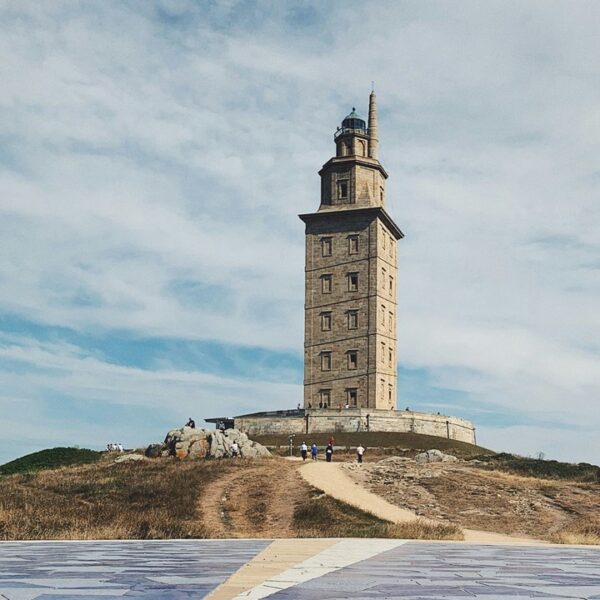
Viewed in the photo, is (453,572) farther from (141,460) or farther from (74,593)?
(141,460)

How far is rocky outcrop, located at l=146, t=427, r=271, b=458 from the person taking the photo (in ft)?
147

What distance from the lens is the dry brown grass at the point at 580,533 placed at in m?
22.4

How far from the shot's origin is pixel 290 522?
2759 centimetres

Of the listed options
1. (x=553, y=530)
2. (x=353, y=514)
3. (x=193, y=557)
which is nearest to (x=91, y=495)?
(x=353, y=514)

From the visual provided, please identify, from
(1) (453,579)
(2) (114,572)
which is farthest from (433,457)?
(2) (114,572)

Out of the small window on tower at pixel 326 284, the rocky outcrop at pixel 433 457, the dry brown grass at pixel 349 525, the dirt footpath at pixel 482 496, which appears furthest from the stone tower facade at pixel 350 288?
the dry brown grass at pixel 349 525

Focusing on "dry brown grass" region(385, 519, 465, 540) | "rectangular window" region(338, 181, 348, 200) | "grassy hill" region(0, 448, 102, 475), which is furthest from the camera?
"rectangular window" region(338, 181, 348, 200)

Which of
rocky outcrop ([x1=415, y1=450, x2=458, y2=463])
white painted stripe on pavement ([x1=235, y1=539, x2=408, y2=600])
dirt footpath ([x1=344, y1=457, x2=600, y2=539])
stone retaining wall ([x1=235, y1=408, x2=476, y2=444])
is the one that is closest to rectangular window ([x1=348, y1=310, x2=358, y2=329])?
stone retaining wall ([x1=235, y1=408, x2=476, y2=444])

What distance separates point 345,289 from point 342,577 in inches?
2317

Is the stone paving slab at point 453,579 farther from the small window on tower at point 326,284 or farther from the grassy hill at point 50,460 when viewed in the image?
the small window on tower at point 326,284

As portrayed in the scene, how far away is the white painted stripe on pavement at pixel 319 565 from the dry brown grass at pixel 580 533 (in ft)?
26.7

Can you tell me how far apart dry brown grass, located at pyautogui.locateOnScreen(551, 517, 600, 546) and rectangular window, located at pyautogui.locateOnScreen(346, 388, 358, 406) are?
35590 millimetres

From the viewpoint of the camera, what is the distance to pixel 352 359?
66.4m

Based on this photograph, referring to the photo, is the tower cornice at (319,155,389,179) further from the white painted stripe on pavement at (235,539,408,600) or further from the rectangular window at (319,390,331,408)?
the white painted stripe on pavement at (235,539,408,600)
